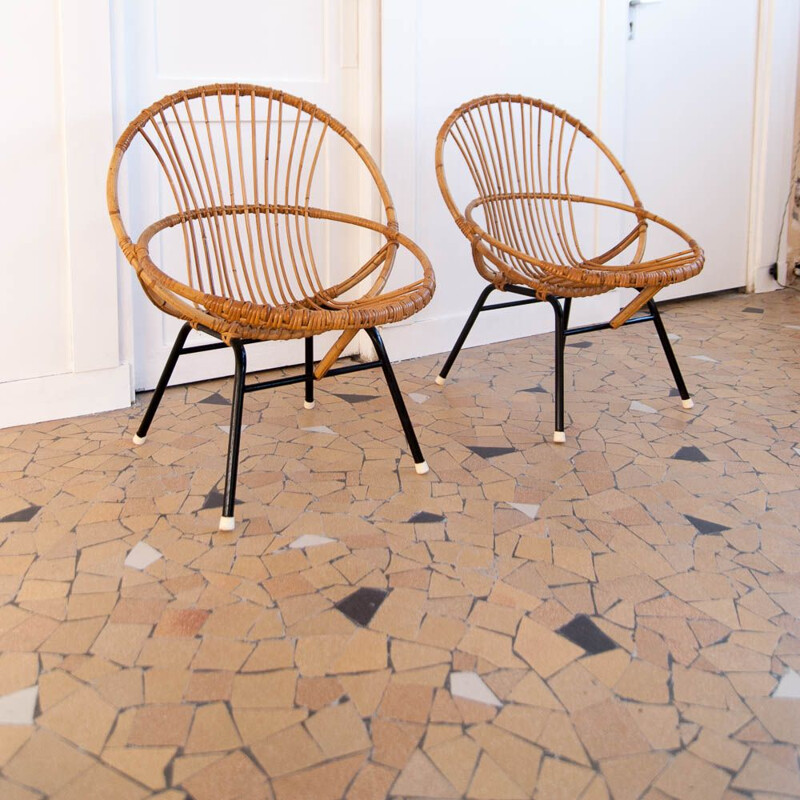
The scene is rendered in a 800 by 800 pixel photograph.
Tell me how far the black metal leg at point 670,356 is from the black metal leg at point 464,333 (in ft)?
1.38

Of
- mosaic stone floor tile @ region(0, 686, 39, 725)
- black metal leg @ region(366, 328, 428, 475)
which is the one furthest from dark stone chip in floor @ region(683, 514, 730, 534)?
mosaic stone floor tile @ region(0, 686, 39, 725)

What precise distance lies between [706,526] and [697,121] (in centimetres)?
241

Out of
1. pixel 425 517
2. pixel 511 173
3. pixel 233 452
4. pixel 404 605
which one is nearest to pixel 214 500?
pixel 233 452

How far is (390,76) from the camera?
2732 mm

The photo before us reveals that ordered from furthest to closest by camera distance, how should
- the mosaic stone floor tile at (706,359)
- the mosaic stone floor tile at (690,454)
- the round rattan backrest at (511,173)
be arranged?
the mosaic stone floor tile at (706,359), the round rattan backrest at (511,173), the mosaic stone floor tile at (690,454)

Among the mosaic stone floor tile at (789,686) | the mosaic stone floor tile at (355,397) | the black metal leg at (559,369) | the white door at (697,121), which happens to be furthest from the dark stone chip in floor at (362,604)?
the white door at (697,121)

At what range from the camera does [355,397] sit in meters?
2.59

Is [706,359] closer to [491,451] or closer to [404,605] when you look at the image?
[491,451]

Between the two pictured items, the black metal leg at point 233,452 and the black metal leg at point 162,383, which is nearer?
the black metal leg at point 233,452

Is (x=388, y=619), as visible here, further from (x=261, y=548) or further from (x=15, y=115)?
(x=15, y=115)

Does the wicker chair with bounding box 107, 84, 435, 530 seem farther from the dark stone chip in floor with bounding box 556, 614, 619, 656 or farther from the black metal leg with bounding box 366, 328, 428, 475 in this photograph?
the dark stone chip in floor with bounding box 556, 614, 619, 656

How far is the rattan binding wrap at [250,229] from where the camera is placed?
1754 mm

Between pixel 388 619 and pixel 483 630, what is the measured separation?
150mm

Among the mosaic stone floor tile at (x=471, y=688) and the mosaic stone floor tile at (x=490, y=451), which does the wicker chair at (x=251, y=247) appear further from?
the mosaic stone floor tile at (x=471, y=688)
